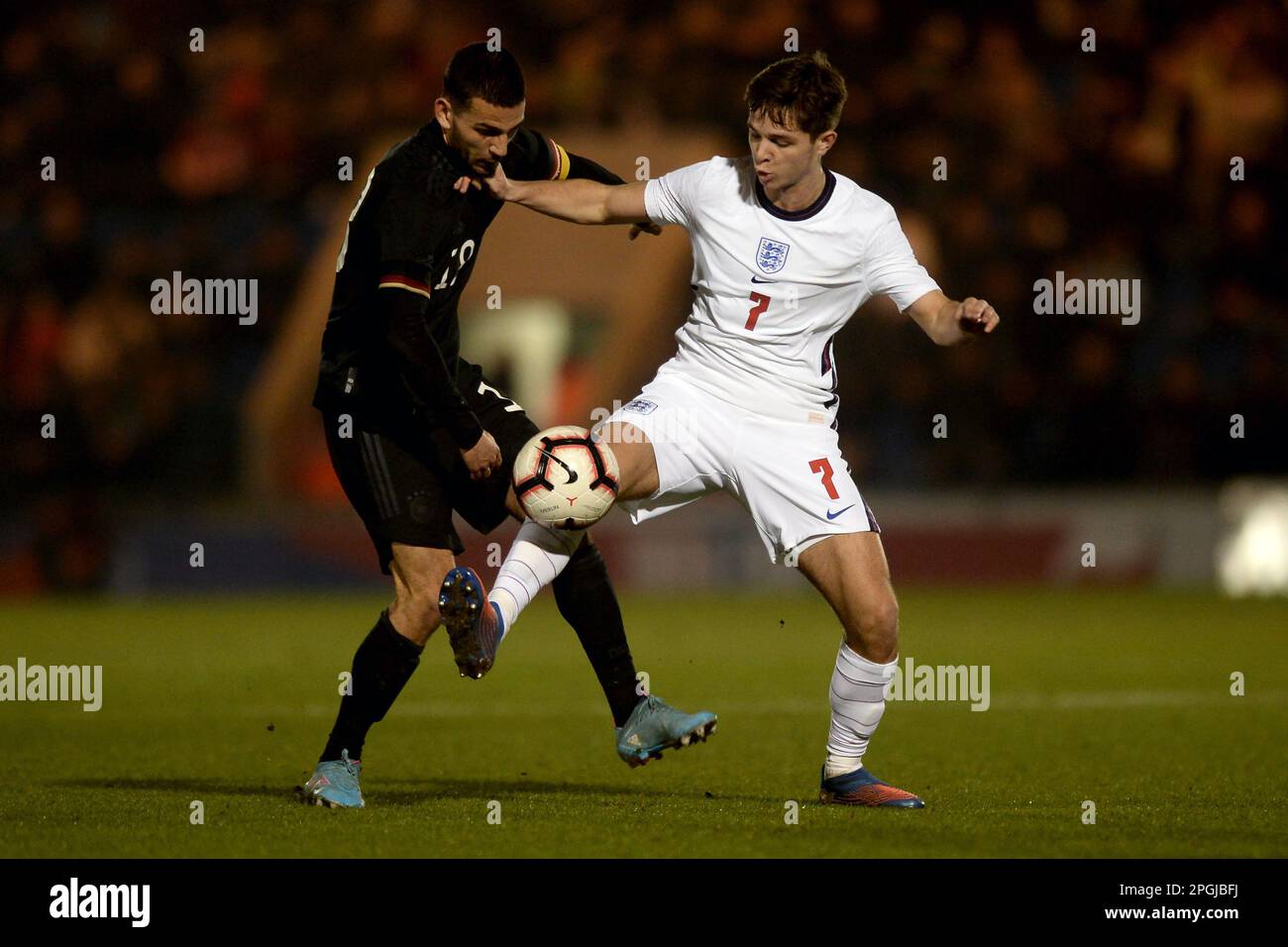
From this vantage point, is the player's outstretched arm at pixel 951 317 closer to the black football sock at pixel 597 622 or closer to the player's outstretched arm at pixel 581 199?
the player's outstretched arm at pixel 581 199

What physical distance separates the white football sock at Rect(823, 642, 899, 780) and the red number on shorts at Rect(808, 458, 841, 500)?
459 mm

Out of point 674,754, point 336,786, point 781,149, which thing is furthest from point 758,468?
point 674,754

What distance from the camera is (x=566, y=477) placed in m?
5.00

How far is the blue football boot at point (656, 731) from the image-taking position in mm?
5309

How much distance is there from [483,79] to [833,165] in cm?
1030

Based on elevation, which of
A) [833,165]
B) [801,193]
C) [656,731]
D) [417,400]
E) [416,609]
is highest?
[833,165]

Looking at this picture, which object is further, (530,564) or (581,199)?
(581,199)

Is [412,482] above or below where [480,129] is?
below

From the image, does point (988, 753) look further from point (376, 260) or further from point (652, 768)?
point (376, 260)

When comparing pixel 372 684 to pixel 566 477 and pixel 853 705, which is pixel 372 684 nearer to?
pixel 566 477

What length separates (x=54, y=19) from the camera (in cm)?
1734

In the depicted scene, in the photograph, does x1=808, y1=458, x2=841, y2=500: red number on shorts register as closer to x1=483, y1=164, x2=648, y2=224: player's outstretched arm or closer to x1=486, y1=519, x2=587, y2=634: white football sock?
x1=486, y1=519, x2=587, y2=634: white football sock

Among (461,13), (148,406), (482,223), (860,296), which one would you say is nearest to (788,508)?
(860,296)

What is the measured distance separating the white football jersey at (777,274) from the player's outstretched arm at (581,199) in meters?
0.06
